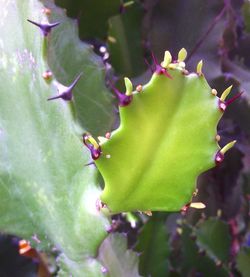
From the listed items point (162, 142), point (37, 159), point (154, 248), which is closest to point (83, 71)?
point (37, 159)

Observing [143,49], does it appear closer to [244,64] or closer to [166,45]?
[166,45]

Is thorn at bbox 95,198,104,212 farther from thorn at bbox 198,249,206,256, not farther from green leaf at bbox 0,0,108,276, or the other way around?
thorn at bbox 198,249,206,256

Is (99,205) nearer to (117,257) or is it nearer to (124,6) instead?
(117,257)

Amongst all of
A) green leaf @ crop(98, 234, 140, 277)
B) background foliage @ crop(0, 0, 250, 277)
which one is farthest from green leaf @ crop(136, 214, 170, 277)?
green leaf @ crop(98, 234, 140, 277)

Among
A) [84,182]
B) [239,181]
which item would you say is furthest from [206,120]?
[239,181]

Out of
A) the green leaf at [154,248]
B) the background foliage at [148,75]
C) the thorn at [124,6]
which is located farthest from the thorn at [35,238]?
the thorn at [124,6]

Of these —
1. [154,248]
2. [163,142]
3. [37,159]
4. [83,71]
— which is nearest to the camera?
[163,142]
